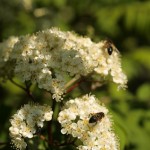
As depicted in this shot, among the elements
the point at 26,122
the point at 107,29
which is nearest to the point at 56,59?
the point at 26,122

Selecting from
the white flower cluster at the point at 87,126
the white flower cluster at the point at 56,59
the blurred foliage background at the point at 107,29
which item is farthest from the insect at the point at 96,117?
the blurred foliage background at the point at 107,29

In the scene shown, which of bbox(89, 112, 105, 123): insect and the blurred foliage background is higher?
the blurred foliage background

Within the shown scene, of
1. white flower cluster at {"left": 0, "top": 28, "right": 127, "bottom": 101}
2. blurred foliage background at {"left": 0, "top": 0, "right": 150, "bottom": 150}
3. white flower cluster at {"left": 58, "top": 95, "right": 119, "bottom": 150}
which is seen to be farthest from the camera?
blurred foliage background at {"left": 0, "top": 0, "right": 150, "bottom": 150}

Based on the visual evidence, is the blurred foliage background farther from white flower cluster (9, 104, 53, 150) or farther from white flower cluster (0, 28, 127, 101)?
white flower cluster (9, 104, 53, 150)

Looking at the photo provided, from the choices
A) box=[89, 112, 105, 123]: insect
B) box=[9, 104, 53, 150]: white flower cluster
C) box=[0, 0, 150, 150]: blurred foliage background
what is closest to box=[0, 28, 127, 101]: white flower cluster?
box=[9, 104, 53, 150]: white flower cluster

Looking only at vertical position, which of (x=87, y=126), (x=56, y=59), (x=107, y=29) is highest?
(x=107, y=29)

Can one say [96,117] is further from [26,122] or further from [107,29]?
[107,29]
